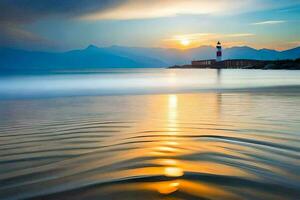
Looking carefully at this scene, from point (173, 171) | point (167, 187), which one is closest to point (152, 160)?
point (173, 171)

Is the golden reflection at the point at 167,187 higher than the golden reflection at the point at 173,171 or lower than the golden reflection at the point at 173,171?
higher

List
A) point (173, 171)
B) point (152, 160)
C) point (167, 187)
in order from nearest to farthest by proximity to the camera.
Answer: point (167, 187) < point (173, 171) < point (152, 160)

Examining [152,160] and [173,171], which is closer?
[173,171]

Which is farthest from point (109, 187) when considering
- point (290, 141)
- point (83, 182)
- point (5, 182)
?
point (290, 141)

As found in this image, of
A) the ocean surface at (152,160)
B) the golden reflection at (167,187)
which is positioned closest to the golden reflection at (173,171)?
the ocean surface at (152,160)

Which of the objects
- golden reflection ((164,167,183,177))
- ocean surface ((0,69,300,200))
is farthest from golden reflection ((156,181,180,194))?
golden reflection ((164,167,183,177))

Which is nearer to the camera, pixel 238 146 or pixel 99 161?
pixel 99 161

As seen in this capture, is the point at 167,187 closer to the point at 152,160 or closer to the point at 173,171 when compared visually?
the point at 173,171

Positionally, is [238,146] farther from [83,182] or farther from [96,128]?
[96,128]

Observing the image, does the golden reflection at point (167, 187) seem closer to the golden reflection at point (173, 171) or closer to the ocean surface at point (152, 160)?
the ocean surface at point (152, 160)

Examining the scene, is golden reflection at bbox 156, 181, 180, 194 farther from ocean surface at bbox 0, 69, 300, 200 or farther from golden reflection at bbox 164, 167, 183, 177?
golden reflection at bbox 164, 167, 183, 177

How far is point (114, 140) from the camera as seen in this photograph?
631 cm

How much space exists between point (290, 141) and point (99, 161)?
11.0 feet

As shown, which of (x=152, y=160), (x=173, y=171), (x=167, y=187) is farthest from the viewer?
(x=152, y=160)
